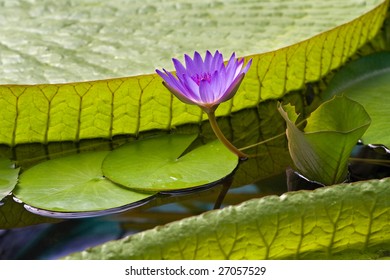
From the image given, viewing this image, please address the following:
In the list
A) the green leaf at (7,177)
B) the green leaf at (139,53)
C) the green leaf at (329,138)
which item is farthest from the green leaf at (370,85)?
the green leaf at (7,177)

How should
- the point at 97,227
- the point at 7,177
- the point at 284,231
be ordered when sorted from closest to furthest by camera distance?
the point at 284,231
the point at 97,227
the point at 7,177

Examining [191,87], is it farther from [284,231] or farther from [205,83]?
[284,231]

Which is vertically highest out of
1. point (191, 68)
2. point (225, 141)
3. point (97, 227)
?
point (191, 68)

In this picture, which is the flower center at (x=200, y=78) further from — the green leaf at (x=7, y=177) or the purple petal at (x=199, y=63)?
the green leaf at (x=7, y=177)

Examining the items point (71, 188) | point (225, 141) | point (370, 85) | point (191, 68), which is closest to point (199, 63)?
point (191, 68)

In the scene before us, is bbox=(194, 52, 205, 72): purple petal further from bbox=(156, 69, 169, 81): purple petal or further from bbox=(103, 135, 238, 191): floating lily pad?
bbox=(103, 135, 238, 191): floating lily pad
